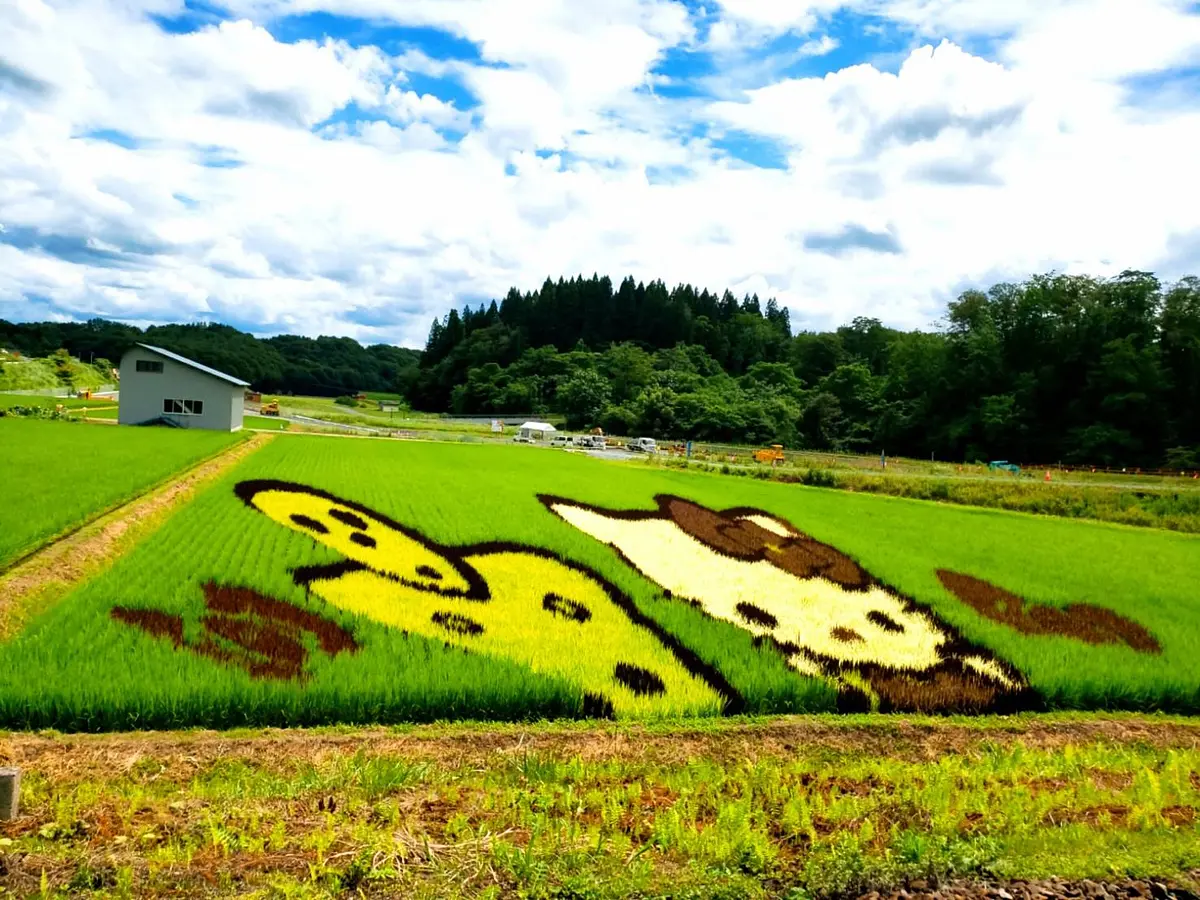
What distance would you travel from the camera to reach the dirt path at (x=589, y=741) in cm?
580

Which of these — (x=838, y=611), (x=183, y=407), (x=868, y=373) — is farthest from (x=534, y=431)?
(x=838, y=611)

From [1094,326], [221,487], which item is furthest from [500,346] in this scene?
[221,487]

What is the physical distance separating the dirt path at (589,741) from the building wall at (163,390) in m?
35.6

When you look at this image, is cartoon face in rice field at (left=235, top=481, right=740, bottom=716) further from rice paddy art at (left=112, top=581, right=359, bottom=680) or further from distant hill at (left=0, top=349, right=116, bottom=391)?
distant hill at (left=0, top=349, right=116, bottom=391)

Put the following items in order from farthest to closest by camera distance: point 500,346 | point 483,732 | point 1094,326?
point 500,346 < point 1094,326 < point 483,732

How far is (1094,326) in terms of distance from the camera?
5516 centimetres

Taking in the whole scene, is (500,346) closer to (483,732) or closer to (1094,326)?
(1094,326)

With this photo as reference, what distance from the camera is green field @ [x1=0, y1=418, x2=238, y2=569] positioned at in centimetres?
1179

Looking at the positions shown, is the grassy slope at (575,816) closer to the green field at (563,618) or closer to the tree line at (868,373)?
the green field at (563,618)

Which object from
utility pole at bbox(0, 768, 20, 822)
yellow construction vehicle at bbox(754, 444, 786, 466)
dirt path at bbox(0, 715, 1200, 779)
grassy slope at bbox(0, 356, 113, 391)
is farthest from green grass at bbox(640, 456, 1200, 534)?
grassy slope at bbox(0, 356, 113, 391)

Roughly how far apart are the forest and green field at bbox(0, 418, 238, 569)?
4758cm

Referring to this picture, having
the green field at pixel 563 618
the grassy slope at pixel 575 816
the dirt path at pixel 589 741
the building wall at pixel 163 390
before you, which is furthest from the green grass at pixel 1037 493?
the grassy slope at pixel 575 816

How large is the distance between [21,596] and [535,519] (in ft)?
30.9

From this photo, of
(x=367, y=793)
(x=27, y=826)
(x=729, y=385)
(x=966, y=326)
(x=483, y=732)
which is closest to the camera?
(x=27, y=826)
